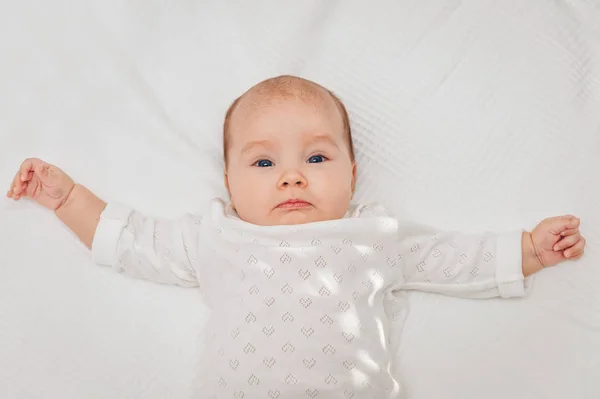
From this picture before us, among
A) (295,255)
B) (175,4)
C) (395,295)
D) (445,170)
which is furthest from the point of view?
(175,4)

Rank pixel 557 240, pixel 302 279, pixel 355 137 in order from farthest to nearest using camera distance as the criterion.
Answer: pixel 355 137 → pixel 557 240 → pixel 302 279

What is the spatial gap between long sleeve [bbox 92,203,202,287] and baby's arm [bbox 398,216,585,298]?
436 mm

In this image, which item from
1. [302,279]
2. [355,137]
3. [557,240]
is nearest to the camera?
[302,279]

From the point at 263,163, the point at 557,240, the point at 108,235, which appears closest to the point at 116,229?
the point at 108,235

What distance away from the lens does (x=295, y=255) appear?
1.45 metres

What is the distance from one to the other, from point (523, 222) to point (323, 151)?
0.47m

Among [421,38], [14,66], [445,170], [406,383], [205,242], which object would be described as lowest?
[406,383]

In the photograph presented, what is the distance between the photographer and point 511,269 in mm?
1523

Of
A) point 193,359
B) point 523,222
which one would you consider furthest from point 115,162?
point 523,222

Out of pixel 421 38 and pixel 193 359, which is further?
pixel 421 38

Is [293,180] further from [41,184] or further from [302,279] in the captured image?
[41,184]

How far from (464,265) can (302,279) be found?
1.13 feet

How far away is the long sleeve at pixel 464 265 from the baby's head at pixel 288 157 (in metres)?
0.18

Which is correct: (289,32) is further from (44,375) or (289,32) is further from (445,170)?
(44,375)
